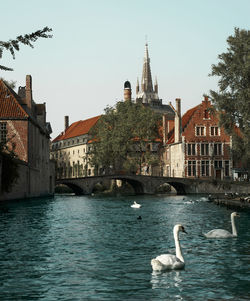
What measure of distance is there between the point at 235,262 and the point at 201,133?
70543mm

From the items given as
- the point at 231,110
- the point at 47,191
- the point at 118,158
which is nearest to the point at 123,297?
the point at 231,110

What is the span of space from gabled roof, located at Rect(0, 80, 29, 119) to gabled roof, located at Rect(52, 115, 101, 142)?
221 feet

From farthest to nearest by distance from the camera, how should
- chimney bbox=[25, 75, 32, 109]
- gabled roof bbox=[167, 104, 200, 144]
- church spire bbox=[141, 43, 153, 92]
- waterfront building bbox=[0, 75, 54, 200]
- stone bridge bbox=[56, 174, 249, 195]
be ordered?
1. church spire bbox=[141, 43, 153, 92]
2. gabled roof bbox=[167, 104, 200, 144]
3. stone bridge bbox=[56, 174, 249, 195]
4. chimney bbox=[25, 75, 32, 109]
5. waterfront building bbox=[0, 75, 54, 200]

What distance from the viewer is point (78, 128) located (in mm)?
133125

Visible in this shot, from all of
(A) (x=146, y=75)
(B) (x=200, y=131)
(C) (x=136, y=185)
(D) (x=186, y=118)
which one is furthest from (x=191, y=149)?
(A) (x=146, y=75)

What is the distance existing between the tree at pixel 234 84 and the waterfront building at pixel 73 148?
7041 cm

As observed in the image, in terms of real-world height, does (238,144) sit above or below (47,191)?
above

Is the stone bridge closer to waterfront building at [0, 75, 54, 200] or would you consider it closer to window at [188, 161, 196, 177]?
window at [188, 161, 196, 177]

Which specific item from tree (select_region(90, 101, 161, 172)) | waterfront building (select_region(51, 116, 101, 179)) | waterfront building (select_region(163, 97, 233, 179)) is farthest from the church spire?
waterfront building (select_region(163, 97, 233, 179))

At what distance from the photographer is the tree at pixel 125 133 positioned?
80938 millimetres

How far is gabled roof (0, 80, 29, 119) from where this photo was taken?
53.7 m

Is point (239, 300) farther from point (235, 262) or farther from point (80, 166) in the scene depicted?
point (80, 166)

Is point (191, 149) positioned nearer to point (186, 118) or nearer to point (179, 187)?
point (186, 118)

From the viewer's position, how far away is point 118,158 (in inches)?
3334
